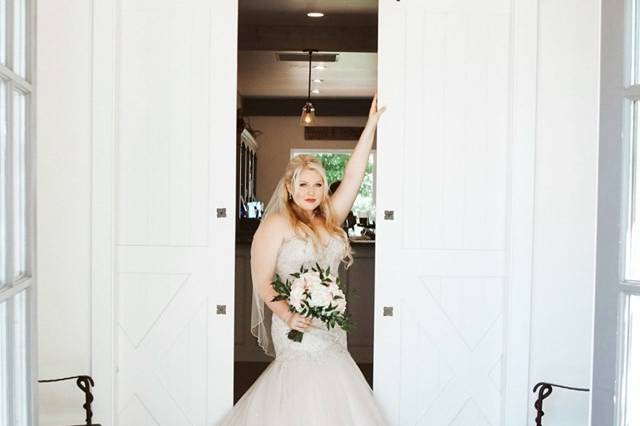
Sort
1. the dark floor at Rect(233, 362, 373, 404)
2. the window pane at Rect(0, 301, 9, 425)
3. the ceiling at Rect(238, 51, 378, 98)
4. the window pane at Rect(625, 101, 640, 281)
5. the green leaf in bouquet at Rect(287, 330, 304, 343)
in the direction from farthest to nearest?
the ceiling at Rect(238, 51, 378, 98) < the dark floor at Rect(233, 362, 373, 404) < the green leaf in bouquet at Rect(287, 330, 304, 343) < the window pane at Rect(625, 101, 640, 281) < the window pane at Rect(0, 301, 9, 425)

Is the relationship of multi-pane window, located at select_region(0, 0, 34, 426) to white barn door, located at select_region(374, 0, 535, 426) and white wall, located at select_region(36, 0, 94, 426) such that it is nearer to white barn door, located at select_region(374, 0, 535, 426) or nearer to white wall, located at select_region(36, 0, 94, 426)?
white wall, located at select_region(36, 0, 94, 426)

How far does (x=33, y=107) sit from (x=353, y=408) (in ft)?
6.42

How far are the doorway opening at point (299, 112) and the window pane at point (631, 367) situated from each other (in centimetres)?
226

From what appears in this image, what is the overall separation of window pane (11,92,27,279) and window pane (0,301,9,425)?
12cm

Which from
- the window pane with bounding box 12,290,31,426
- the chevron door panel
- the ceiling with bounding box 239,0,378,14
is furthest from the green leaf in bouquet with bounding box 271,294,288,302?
the ceiling with bounding box 239,0,378,14

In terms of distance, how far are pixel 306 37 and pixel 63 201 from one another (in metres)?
4.53

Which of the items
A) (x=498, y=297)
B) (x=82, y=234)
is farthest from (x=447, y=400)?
(x=82, y=234)

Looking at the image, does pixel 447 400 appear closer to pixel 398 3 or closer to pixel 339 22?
pixel 398 3

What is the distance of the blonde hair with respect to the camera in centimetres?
347

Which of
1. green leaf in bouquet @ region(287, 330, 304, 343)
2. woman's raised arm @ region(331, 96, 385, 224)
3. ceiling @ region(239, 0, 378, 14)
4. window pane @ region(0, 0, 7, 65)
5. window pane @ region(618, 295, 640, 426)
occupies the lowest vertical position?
green leaf in bouquet @ region(287, 330, 304, 343)

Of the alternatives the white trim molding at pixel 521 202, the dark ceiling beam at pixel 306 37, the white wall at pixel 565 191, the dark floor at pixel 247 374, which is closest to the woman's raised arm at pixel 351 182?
the white trim molding at pixel 521 202

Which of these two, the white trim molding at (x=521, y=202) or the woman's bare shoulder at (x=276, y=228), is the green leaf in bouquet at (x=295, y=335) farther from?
the white trim molding at (x=521, y=202)

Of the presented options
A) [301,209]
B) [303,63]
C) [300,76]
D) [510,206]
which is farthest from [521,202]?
[300,76]

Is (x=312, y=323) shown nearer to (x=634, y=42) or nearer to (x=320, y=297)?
(x=320, y=297)
